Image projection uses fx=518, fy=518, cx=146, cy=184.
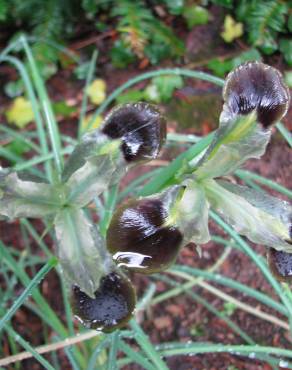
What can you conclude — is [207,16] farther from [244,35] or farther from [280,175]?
[280,175]

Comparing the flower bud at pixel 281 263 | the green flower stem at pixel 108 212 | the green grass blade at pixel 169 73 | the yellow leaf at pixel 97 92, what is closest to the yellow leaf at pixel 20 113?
the yellow leaf at pixel 97 92

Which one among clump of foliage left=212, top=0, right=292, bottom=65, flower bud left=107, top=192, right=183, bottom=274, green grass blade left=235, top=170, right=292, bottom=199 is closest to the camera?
flower bud left=107, top=192, right=183, bottom=274

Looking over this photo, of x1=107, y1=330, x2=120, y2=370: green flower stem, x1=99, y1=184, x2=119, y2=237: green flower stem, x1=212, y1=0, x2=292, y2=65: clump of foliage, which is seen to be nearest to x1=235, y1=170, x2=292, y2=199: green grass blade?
x1=99, y1=184, x2=119, y2=237: green flower stem

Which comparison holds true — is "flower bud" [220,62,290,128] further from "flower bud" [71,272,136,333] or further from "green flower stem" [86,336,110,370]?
"green flower stem" [86,336,110,370]

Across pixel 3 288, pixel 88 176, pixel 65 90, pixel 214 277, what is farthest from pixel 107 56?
pixel 88 176

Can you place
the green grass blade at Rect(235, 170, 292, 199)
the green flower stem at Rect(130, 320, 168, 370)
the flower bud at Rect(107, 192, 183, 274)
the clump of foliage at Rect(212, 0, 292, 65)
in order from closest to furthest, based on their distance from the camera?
the flower bud at Rect(107, 192, 183, 274) → the green flower stem at Rect(130, 320, 168, 370) → the green grass blade at Rect(235, 170, 292, 199) → the clump of foliage at Rect(212, 0, 292, 65)

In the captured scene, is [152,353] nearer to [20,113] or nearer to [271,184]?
[271,184]

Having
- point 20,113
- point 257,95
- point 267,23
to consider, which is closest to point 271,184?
point 257,95
